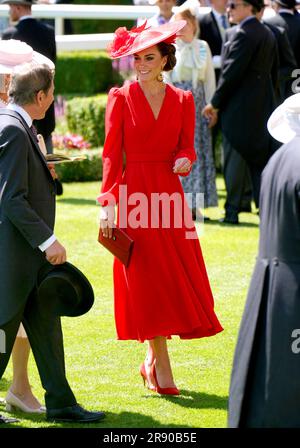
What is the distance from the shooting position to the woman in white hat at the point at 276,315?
4598mm

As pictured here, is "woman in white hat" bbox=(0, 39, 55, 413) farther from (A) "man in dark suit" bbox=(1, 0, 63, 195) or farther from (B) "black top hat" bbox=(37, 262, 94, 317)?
(A) "man in dark suit" bbox=(1, 0, 63, 195)

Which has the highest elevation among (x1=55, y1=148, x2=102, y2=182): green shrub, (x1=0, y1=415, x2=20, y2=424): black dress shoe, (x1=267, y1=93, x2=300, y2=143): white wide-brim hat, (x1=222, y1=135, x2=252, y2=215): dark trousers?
(x1=267, y1=93, x2=300, y2=143): white wide-brim hat

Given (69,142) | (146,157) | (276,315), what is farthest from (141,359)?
(69,142)

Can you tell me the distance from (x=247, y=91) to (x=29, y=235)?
606 cm

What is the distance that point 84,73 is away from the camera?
18656 mm

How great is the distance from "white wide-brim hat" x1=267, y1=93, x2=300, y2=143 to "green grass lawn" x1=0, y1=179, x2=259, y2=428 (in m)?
1.62

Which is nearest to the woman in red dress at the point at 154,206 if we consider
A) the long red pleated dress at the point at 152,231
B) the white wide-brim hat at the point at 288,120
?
the long red pleated dress at the point at 152,231

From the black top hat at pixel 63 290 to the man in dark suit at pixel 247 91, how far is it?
5.65 metres

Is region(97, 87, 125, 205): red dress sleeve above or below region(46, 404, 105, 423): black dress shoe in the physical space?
above

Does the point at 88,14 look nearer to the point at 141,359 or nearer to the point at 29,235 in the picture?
the point at 141,359

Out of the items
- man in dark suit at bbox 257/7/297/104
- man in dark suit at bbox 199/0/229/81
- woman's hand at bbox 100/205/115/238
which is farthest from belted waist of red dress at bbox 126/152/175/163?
man in dark suit at bbox 199/0/229/81

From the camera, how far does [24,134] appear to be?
535cm

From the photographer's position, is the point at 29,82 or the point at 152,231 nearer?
the point at 29,82

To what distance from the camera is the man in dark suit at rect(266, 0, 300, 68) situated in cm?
1248
